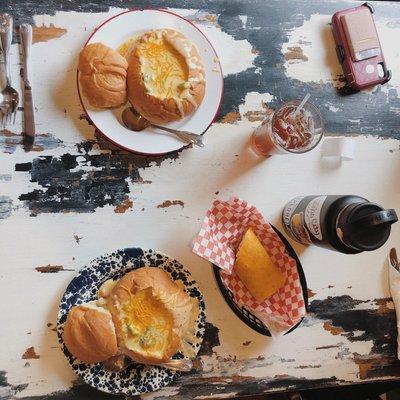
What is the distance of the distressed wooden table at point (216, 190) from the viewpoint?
1.32 metres

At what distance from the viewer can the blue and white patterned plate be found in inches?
50.5

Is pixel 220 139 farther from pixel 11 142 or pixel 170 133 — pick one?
pixel 11 142

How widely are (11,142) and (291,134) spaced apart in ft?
2.21

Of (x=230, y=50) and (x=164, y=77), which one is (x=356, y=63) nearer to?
(x=230, y=50)

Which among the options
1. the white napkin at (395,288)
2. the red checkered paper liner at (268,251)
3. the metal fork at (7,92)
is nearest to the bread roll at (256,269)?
the red checkered paper liner at (268,251)

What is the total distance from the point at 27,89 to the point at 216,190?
52cm

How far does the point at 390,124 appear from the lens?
157 cm

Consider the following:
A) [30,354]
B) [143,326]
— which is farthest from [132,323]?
[30,354]

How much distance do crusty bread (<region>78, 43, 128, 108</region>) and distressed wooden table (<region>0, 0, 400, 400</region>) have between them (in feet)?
0.25

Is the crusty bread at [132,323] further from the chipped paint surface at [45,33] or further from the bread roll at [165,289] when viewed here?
the chipped paint surface at [45,33]

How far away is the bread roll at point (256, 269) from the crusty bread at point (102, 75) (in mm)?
454

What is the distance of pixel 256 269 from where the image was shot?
134 centimetres

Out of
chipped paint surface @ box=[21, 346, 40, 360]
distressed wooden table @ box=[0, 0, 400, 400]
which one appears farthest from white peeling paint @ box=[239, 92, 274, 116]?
chipped paint surface @ box=[21, 346, 40, 360]

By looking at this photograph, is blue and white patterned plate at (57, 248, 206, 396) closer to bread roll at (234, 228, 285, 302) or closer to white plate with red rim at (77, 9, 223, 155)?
bread roll at (234, 228, 285, 302)
